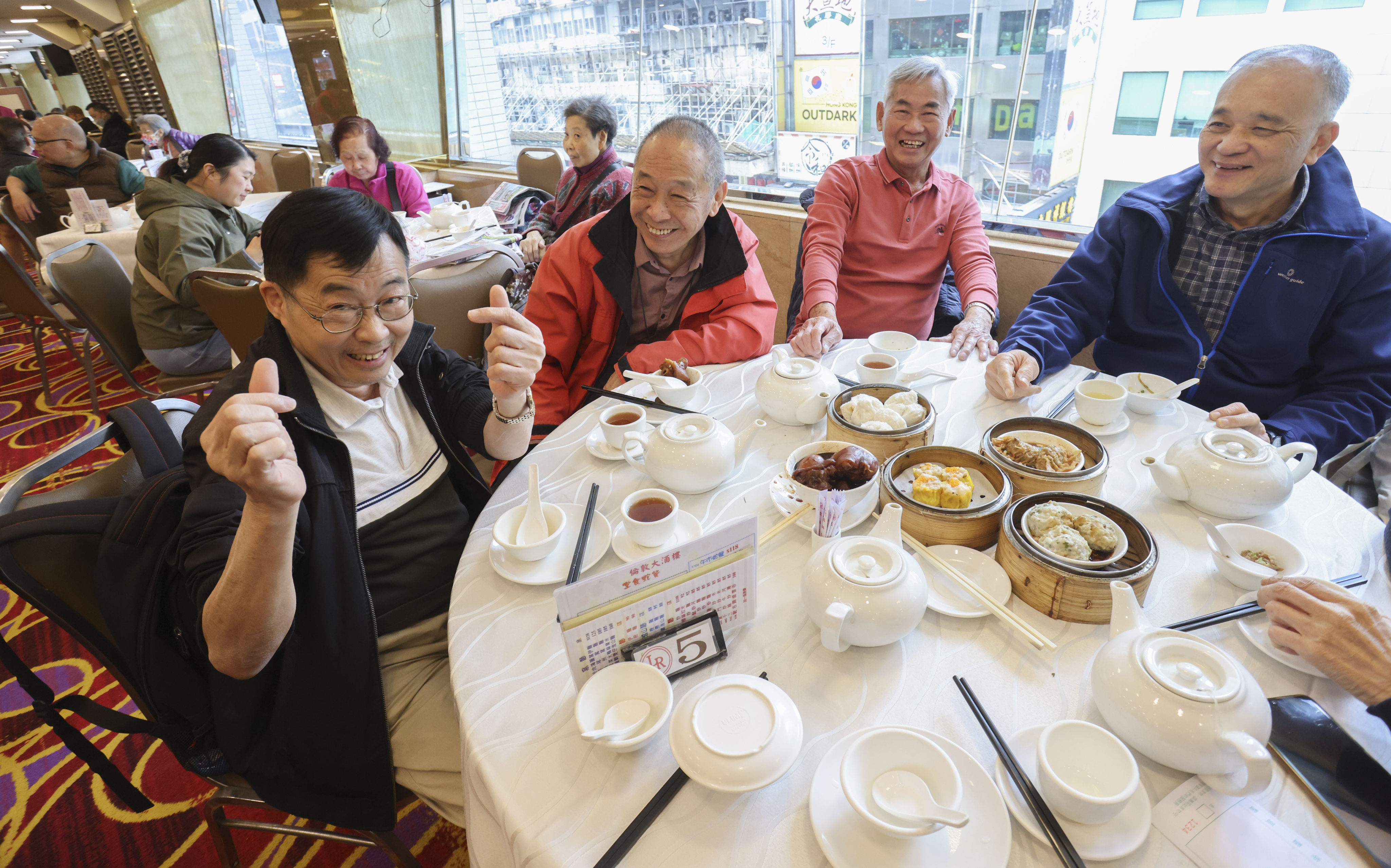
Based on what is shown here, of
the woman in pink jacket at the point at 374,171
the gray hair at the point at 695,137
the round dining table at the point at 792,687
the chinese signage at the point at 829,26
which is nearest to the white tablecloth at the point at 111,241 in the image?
the woman in pink jacket at the point at 374,171

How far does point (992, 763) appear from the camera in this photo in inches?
28.9

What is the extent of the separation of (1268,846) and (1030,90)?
3.45 m

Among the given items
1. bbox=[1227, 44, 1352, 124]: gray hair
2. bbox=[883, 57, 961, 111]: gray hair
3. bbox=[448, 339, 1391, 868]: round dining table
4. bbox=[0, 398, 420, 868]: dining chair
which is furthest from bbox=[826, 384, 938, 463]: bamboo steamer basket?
bbox=[883, 57, 961, 111]: gray hair

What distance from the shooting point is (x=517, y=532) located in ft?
3.67

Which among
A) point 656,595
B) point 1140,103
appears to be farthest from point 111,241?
point 1140,103

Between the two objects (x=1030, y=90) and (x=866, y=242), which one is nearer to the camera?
(x=866, y=242)

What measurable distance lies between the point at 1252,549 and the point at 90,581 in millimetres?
1904

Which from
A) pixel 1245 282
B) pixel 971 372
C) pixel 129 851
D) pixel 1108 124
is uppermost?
pixel 1108 124

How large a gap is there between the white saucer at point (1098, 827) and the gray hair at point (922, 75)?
2.52 m

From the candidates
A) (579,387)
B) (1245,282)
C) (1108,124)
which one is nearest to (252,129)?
(579,387)

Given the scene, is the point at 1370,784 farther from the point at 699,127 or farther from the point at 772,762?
the point at 699,127

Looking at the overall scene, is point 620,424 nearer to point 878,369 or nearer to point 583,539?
point 583,539

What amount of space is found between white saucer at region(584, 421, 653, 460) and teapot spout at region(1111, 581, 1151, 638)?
34.6 inches

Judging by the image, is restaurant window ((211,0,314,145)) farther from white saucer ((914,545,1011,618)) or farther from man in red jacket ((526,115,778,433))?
white saucer ((914,545,1011,618))
